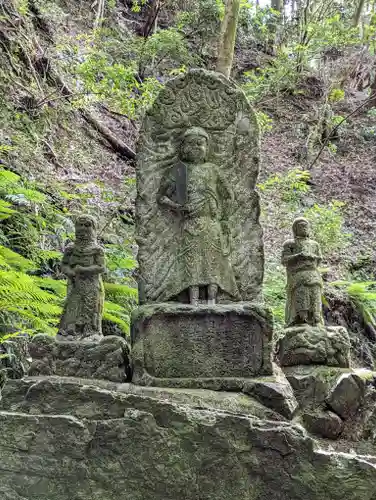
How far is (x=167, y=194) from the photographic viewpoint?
5121 millimetres

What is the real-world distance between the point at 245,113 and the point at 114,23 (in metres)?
12.9

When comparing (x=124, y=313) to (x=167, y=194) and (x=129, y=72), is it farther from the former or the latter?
(x=129, y=72)

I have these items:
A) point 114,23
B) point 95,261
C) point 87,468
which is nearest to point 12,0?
point 114,23

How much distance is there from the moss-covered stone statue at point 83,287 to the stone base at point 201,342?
1.29 feet

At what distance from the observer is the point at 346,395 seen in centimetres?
445

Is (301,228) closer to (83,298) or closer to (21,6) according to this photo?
(83,298)

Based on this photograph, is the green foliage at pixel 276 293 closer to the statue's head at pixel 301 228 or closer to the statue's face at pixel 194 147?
the statue's head at pixel 301 228

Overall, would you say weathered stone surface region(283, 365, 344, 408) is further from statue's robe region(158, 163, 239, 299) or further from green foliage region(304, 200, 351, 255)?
green foliage region(304, 200, 351, 255)

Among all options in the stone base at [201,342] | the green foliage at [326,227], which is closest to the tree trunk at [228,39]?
the green foliage at [326,227]

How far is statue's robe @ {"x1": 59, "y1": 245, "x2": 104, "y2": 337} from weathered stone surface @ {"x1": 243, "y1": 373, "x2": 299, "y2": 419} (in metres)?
1.42

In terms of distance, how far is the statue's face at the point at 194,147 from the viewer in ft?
16.6

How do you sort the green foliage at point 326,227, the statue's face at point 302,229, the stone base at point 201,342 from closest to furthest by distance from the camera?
the stone base at point 201,342 < the statue's face at point 302,229 < the green foliage at point 326,227

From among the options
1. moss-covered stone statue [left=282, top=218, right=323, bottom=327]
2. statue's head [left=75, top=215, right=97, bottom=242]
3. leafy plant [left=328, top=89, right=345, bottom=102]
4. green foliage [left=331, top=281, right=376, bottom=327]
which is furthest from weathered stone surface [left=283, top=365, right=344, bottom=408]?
leafy plant [left=328, top=89, right=345, bottom=102]

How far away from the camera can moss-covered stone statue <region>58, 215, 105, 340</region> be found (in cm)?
457
